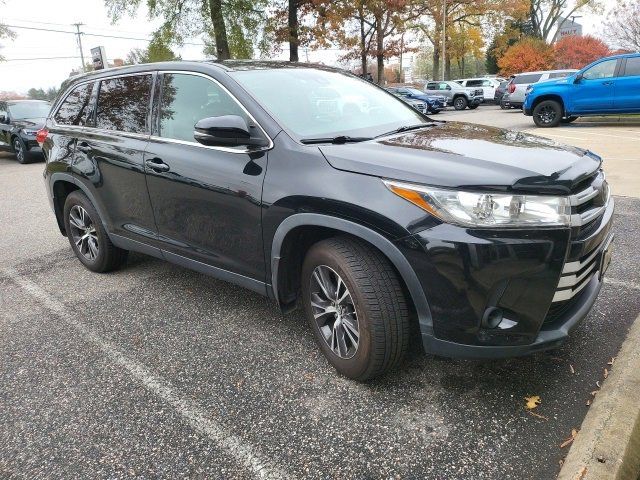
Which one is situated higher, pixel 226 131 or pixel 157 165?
pixel 226 131

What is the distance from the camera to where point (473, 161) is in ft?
7.34

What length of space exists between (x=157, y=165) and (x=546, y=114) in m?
12.9

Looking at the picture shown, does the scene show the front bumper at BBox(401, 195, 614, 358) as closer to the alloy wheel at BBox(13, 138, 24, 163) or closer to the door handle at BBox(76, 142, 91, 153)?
the door handle at BBox(76, 142, 91, 153)

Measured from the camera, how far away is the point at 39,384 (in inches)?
109

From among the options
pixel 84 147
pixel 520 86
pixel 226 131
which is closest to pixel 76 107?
pixel 84 147

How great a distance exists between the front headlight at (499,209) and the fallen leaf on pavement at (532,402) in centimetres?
91

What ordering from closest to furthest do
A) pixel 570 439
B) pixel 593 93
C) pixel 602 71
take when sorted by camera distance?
pixel 570 439 → pixel 602 71 → pixel 593 93

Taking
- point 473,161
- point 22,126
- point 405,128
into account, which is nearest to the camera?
point 473,161

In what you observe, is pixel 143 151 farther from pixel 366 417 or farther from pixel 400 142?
pixel 366 417

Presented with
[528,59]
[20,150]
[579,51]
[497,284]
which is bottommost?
[20,150]

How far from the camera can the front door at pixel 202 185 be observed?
2797mm


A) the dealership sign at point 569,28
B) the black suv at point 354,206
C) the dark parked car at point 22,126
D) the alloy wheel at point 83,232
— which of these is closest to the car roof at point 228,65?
the black suv at point 354,206

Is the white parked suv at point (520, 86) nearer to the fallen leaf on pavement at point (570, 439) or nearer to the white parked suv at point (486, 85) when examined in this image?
the white parked suv at point (486, 85)

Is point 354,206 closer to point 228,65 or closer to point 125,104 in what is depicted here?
point 228,65
